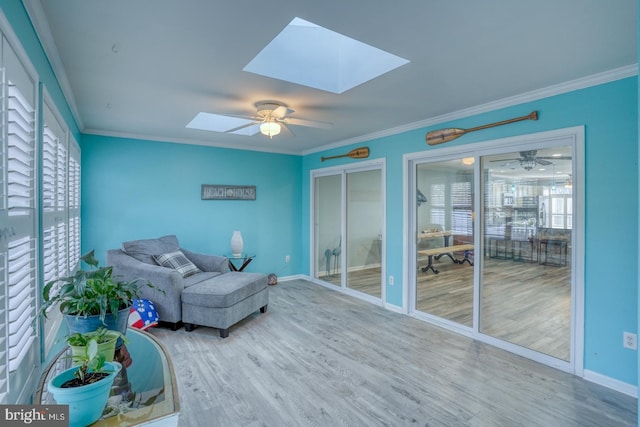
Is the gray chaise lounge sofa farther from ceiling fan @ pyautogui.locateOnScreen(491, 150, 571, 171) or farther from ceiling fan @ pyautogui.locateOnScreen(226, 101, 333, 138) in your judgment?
ceiling fan @ pyautogui.locateOnScreen(491, 150, 571, 171)

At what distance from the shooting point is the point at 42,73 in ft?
6.17

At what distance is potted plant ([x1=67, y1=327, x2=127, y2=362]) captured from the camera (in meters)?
1.15

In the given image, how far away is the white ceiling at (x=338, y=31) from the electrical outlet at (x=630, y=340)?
1865mm

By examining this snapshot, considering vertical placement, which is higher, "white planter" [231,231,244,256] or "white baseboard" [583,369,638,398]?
"white planter" [231,231,244,256]

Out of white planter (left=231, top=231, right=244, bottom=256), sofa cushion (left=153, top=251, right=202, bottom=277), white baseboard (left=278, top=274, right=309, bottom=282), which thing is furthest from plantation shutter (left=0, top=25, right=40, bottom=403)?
white baseboard (left=278, top=274, right=309, bottom=282)

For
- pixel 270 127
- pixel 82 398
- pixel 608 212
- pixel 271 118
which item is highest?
pixel 271 118

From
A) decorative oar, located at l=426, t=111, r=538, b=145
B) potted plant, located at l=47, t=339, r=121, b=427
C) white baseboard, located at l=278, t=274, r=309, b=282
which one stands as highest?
decorative oar, located at l=426, t=111, r=538, b=145

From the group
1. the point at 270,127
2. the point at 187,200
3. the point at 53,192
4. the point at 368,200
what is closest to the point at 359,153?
the point at 368,200

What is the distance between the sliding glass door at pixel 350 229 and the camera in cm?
461

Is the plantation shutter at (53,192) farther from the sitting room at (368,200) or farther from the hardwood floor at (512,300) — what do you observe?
the hardwood floor at (512,300)

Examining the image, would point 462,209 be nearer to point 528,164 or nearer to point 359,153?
point 528,164

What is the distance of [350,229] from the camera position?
5.05 metres

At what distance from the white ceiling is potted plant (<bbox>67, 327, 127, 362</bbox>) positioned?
1537 millimetres

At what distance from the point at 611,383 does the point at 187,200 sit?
508 centimetres
